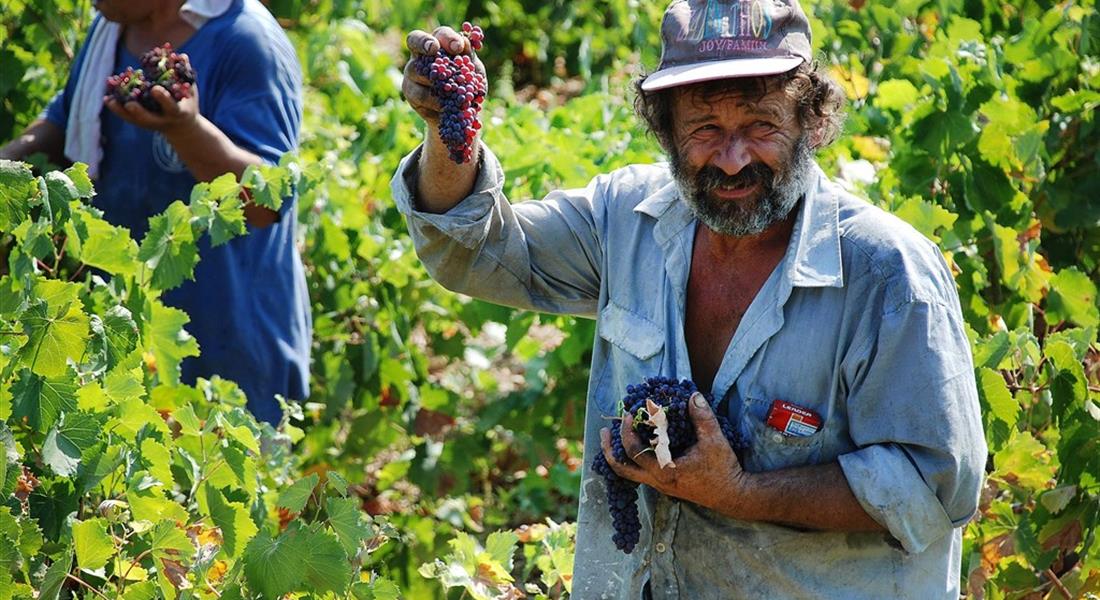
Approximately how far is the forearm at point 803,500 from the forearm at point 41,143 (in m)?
2.36

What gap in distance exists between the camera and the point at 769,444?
2480mm

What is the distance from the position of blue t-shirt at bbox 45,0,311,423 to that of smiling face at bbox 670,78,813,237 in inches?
61.6

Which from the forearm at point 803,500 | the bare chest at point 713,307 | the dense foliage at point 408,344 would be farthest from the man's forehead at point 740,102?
the dense foliage at point 408,344

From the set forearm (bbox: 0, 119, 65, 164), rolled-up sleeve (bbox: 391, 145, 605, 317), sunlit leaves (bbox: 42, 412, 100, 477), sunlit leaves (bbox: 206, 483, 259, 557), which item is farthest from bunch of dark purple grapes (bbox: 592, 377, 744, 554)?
forearm (bbox: 0, 119, 65, 164)

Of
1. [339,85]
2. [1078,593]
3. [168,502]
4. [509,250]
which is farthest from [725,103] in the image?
[339,85]

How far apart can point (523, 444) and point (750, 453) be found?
287cm

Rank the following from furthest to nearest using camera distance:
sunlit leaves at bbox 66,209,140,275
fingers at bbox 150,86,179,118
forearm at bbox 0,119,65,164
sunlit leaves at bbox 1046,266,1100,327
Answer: forearm at bbox 0,119,65,164 → sunlit leaves at bbox 1046,266,1100,327 → fingers at bbox 150,86,179,118 → sunlit leaves at bbox 66,209,140,275

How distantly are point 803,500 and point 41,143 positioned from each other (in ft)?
8.13

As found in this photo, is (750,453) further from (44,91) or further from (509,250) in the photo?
(44,91)

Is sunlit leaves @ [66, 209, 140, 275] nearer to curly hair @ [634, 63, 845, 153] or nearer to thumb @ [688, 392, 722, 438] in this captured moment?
curly hair @ [634, 63, 845, 153]

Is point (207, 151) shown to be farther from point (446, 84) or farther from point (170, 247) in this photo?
point (446, 84)

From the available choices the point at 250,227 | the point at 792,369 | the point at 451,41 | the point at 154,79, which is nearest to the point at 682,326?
the point at 792,369

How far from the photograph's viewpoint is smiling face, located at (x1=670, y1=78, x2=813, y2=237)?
2.52 meters

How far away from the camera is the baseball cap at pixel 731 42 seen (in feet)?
8.17
